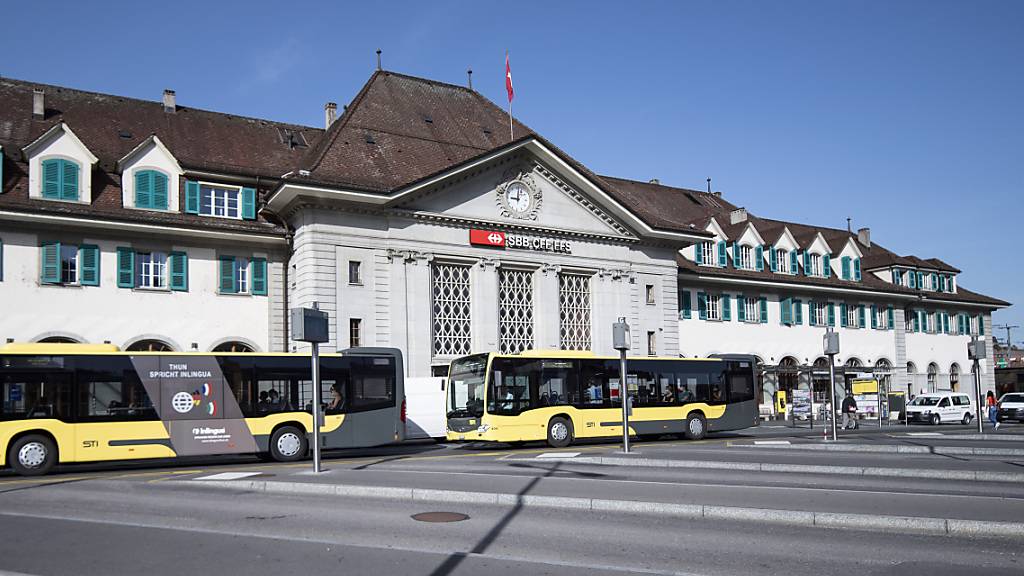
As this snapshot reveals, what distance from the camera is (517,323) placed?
40906 mm

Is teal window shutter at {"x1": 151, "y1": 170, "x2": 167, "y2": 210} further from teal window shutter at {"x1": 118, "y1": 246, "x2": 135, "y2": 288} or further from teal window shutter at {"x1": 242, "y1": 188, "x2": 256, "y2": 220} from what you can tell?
teal window shutter at {"x1": 242, "y1": 188, "x2": 256, "y2": 220}

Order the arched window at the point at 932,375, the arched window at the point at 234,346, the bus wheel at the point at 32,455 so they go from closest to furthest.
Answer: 1. the bus wheel at the point at 32,455
2. the arched window at the point at 234,346
3. the arched window at the point at 932,375

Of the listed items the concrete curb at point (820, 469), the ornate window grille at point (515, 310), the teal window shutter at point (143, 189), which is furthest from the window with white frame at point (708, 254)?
the concrete curb at point (820, 469)

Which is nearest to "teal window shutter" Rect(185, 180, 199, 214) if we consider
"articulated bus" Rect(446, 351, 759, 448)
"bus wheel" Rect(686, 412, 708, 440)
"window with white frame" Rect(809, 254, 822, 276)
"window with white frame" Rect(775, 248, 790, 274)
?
"articulated bus" Rect(446, 351, 759, 448)

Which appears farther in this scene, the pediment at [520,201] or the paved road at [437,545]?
the pediment at [520,201]

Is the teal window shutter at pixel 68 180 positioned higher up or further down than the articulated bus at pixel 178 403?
higher up

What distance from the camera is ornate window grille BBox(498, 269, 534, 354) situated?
1592 inches

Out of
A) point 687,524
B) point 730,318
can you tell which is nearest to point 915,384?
point 730,318

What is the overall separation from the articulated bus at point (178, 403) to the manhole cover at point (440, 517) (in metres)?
12.4

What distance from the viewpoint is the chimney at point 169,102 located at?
41.0 m

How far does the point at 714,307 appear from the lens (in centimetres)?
5122

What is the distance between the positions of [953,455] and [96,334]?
87.6ft

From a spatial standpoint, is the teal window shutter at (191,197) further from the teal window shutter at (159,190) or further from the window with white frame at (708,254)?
the window with white frame at (708,254)

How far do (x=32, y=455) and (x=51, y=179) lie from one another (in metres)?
14.3
